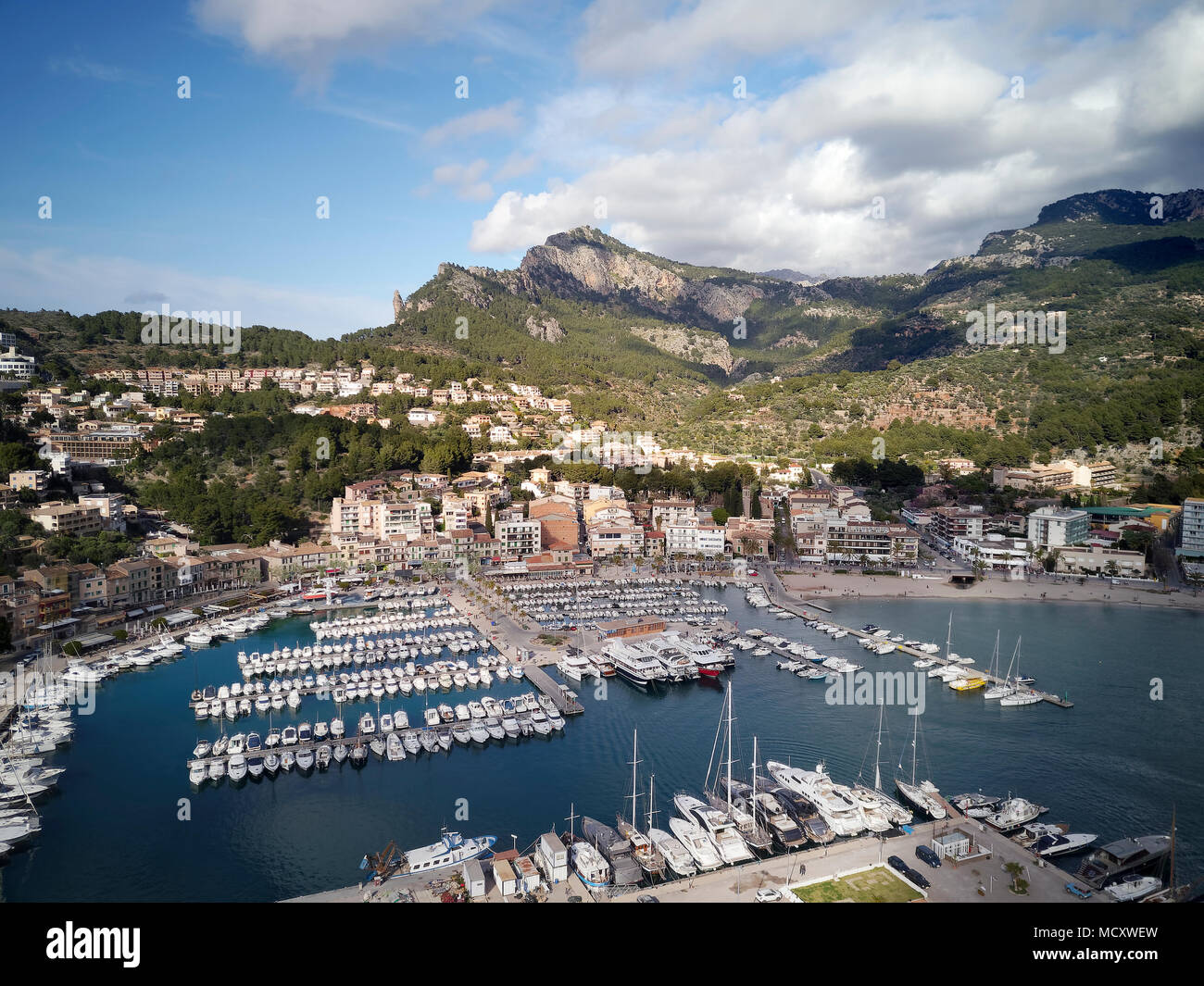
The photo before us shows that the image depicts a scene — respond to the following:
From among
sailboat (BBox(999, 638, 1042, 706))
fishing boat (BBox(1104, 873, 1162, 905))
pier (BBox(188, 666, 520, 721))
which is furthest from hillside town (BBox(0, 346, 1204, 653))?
fishing boat (BBox(1104, 873, 1162, 905))

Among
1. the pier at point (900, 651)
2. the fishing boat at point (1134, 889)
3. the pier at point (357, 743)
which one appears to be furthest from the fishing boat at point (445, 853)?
the pier at point (900, 651)

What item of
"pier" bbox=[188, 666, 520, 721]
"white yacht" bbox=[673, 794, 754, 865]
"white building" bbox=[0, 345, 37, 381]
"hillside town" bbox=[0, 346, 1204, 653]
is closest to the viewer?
"white yacht" bbox=[673, 794, 754, 865]

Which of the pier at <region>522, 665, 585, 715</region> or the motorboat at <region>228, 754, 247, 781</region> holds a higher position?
the pier at <region>522, 665, 585, 715</region>

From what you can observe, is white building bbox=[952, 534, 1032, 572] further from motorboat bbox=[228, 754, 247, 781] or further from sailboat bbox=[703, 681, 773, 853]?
motorboat bbox=[228, 754, 247, 781]

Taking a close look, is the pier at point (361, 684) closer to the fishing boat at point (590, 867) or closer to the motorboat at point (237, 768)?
the motorboat at point (237, 768)

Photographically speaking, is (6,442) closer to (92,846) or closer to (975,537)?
(92,846)

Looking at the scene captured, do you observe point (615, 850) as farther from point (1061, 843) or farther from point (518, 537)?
point (518, 537)
